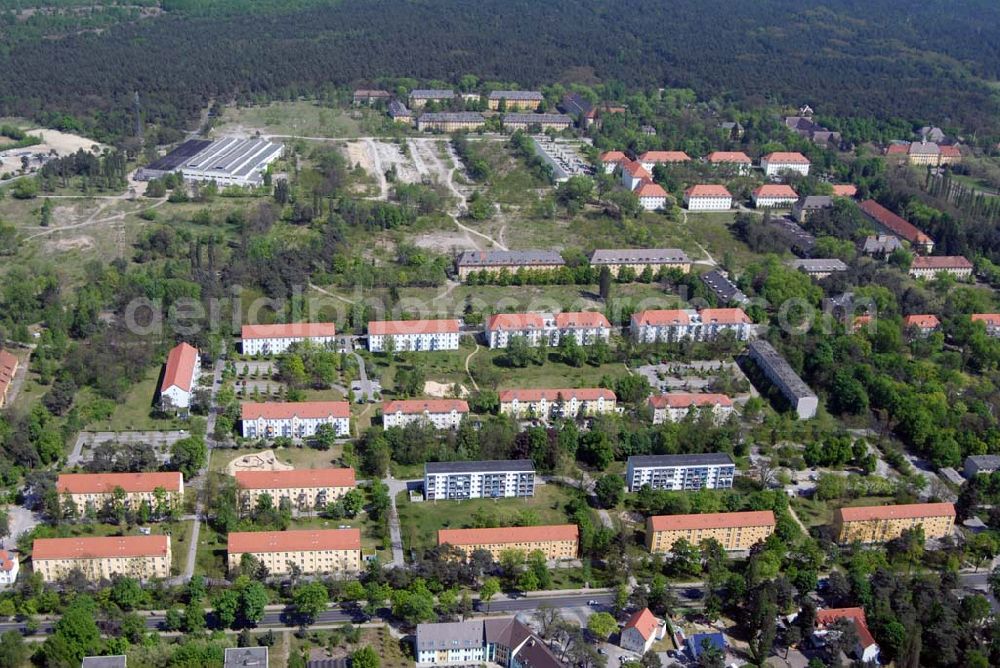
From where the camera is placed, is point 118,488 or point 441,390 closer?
point 118,488

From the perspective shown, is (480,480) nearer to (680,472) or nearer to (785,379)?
(680,472)

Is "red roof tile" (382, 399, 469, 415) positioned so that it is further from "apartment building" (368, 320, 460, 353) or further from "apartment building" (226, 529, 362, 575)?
"apartment building" (226, 529, 362, 575)

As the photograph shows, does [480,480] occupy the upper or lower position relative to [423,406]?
lower

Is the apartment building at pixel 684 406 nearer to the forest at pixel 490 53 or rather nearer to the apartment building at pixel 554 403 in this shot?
the apartment building at pixel 554 403

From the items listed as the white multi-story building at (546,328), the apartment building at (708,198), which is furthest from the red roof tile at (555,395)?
the apartment building at (708,198)

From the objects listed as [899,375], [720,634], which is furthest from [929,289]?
[720,634]

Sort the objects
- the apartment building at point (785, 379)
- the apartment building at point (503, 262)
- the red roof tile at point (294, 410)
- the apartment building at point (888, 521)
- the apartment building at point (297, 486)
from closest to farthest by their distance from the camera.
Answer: the apartment building at point (888, 521), the apartment building at point (297, 486), the red roof tile at point (294, 410), the apartment building at point (785, 379), the apartment building at point (503, 262)

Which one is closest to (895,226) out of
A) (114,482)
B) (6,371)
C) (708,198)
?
(708,198)
